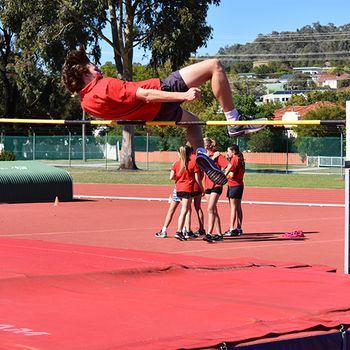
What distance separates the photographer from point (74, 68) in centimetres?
746

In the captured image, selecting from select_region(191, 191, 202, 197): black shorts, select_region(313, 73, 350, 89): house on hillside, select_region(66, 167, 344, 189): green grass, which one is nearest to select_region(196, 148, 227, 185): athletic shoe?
select_region(191, 191, 202, 197): black shorts

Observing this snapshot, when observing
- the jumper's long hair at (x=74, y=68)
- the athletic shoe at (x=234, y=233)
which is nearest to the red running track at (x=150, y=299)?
the jumper's long hair at (x=74, y=68)

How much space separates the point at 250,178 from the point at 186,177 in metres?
23.0

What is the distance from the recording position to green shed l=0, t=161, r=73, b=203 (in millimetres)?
21875

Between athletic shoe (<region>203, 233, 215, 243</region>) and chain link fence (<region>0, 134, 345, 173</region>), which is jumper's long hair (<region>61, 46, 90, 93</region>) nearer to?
athletic shoe (<region>203, 233, 215, 243</region>)

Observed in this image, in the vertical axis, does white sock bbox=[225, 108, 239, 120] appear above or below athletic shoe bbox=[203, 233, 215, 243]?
above

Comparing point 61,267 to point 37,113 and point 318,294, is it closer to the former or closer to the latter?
point 318,294

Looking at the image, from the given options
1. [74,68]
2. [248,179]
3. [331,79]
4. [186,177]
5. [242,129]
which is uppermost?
[331,79]

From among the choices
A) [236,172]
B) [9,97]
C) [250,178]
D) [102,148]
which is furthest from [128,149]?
[236,172]

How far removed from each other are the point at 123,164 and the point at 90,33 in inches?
249

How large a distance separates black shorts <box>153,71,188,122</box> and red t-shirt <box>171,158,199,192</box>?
19.7 ft

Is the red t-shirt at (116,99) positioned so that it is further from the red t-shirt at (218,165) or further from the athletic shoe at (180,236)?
the athletic shoe at (180,236)

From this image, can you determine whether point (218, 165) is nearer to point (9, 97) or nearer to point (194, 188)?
point (194, 188)

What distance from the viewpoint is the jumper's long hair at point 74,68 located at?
7.44 m
